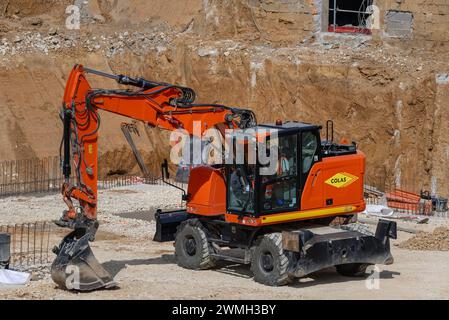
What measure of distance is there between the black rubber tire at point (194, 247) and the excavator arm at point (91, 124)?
162cm

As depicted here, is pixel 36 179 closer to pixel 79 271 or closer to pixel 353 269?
pixel 79 271

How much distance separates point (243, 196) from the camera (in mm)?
14938

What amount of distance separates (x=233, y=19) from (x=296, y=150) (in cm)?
1516

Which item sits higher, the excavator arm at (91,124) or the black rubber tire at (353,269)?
the excavator arm at (91,124)

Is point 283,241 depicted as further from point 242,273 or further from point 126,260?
point 126,260

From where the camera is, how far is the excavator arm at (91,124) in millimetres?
13750

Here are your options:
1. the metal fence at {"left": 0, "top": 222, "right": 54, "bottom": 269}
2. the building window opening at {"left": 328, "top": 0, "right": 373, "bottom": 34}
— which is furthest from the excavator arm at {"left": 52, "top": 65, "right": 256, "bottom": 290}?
the building window opening at {"left": 328, "top": 0, "right": 373, "bottom": 34}

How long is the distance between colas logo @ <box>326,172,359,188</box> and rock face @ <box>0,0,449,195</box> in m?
12.0

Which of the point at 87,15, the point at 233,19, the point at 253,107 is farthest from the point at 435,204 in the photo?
the point at 87,15

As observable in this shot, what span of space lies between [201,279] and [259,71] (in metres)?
14.1

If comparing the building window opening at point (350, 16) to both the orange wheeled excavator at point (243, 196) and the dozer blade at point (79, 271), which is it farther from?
the dozer blade at point (79, 271)

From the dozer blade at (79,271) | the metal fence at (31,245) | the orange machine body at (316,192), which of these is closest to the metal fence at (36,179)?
the metal fence at (31,245)

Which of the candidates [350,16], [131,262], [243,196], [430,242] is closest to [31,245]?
[131,262]
